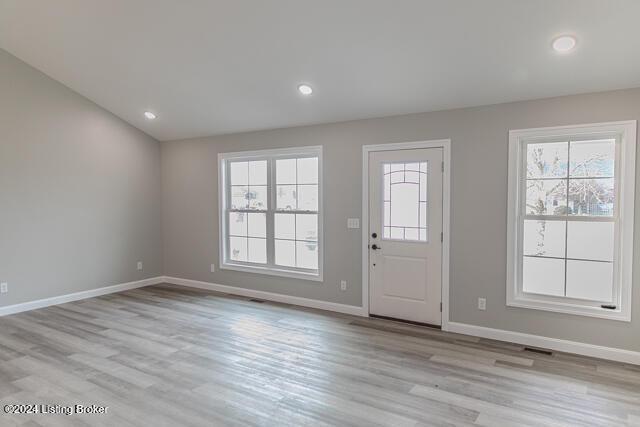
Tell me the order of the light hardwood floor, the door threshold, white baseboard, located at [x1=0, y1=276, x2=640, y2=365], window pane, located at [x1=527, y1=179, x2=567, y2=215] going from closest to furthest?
1. the light hardwood floor
2. white baseboard, located at [x1=0, y1=276, x2=640, y2=365]
3. window pane, located at [x1=527, y1=179, x2=567, y2=215]
4. the door threshold

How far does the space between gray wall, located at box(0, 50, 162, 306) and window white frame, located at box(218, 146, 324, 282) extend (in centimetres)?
140

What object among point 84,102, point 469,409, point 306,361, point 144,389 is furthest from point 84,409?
point 84,102

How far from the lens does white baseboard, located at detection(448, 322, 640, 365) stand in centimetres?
344

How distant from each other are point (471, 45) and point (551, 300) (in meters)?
2.48

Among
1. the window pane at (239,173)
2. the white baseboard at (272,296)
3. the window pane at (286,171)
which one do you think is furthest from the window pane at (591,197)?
the window pane at (239,173)

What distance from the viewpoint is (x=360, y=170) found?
475 centimetres

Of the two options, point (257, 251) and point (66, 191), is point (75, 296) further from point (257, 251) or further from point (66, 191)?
point (257, 251)

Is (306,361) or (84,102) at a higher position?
(84,102)

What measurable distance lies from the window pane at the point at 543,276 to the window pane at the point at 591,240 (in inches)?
6.8

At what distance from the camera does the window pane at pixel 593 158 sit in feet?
11.6

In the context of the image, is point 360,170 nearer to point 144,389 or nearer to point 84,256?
point 144,389

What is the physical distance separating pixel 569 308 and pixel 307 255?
9.82 feet

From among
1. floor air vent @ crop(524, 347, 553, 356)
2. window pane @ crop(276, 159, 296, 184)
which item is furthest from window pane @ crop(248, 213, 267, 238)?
floor air vent @ crop(524, 347, 553, 356)

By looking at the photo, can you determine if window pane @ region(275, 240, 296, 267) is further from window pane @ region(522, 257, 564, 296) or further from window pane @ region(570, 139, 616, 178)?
window pane @ region(570, 139, 616, 178)
